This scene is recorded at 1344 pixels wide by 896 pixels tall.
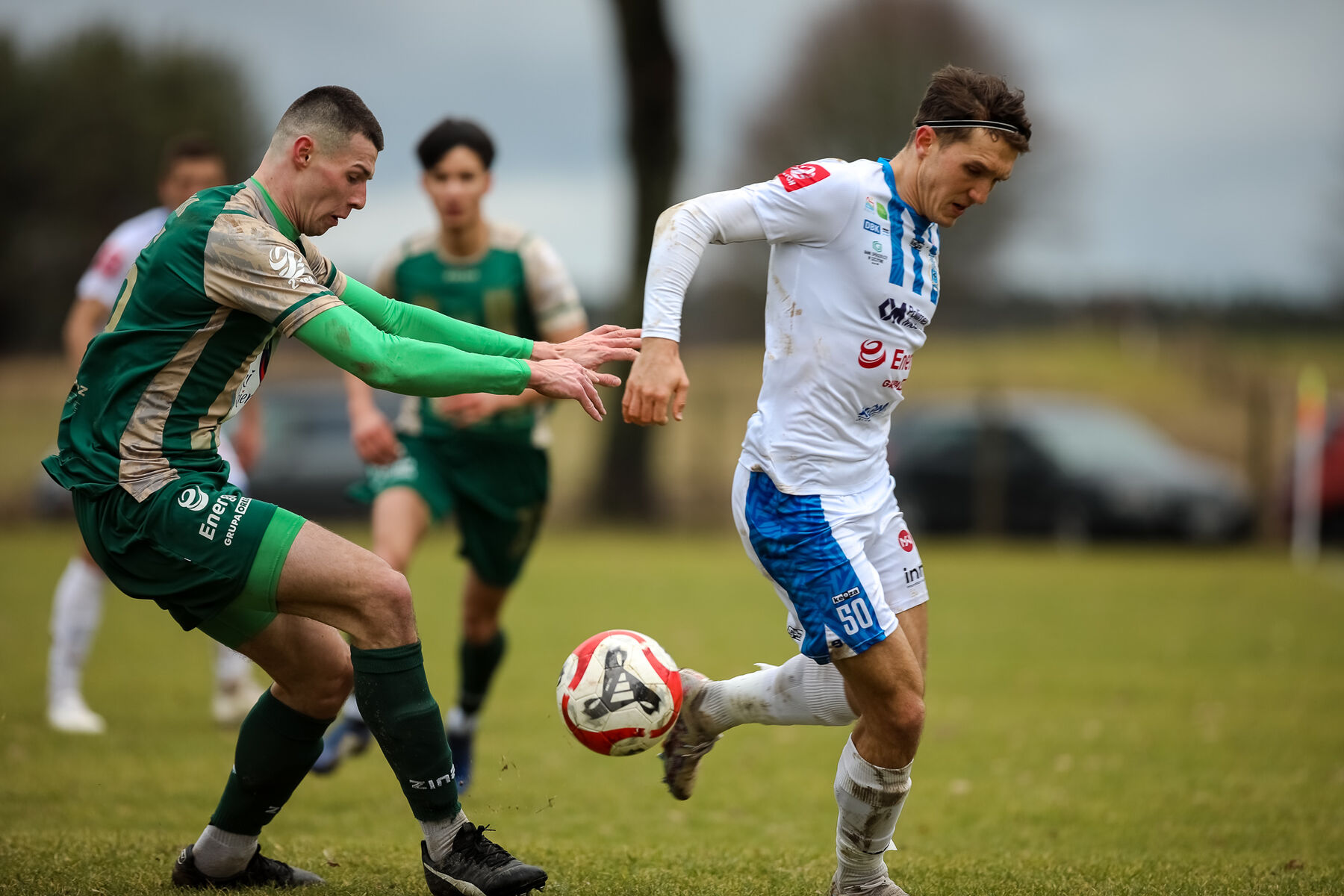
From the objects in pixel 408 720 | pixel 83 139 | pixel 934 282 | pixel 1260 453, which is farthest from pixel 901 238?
pixel 83 139

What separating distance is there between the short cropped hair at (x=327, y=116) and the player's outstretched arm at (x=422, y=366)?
1.77 feet

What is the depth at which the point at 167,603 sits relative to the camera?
3.91 metres

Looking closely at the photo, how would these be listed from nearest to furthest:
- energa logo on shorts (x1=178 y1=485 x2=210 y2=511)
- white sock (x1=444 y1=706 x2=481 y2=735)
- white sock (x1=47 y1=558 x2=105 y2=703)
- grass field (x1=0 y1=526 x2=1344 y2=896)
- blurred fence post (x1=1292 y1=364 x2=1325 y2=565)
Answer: energa logo on shorts (x1=178 y1=485 x2=210 y2=511) < grass field (x1=0 y1=526 x2=1344 y2=896) < white sock (x1=444 y1=706 x2=481 y2=735) < white sock (x1=47 y1=558 x2=105 y2=703) < blurred fence post (x1=1292 y1=364 x2=1325 y2=565)

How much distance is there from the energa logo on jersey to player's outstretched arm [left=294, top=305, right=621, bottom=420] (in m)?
0.12

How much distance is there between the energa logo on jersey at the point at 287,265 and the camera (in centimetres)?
367

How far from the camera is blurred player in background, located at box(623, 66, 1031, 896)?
411 centimetres

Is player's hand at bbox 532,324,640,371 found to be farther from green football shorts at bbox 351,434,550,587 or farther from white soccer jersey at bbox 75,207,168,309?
white soccer jersey at bbox 75,207,168,309

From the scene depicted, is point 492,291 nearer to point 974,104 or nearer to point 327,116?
point 327,116

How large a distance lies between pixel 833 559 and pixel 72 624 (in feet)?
17.0

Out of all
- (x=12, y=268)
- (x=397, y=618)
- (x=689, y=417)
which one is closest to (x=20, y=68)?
(x=12, y=268)

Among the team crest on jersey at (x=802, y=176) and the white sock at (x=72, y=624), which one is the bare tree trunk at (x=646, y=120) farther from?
the team crest on jersey at (x=802, y=176)

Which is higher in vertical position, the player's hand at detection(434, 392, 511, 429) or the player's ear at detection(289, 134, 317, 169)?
the player's ear at detection(289, 134, 317, 169)

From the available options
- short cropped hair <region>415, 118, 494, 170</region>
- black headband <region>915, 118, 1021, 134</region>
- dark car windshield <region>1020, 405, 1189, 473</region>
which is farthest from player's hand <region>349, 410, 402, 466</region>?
dark car windshield <region>1020, 405, 1189, 473</region>

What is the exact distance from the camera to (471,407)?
239 inches
